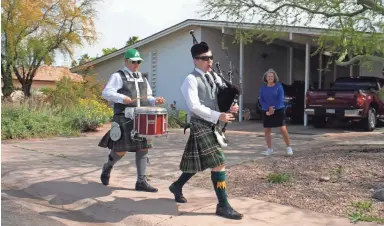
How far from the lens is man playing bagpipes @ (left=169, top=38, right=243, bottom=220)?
499 cm

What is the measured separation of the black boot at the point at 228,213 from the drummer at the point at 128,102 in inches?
57.4

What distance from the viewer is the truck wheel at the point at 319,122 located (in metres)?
15.8

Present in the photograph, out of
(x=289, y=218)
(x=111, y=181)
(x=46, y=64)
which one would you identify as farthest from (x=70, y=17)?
(x=289, y=218)

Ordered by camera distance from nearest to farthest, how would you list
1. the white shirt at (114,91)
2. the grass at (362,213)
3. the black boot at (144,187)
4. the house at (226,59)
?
the grass at (362,213) → the white shirt at (114,91) → the black boot at (144,187) → the house at (226,59)

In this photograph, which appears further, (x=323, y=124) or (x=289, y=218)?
(x=323, y=124)

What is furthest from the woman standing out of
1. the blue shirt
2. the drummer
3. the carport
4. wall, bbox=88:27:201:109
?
wall, bbox=88:27:201:109

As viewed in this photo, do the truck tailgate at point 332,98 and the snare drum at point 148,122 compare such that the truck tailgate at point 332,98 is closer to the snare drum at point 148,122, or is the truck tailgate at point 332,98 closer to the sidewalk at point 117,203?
the sidewalk at point 117,203

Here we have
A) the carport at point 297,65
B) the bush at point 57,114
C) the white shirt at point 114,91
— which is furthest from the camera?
the carport at point 297,65

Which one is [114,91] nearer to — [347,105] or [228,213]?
[228,213]

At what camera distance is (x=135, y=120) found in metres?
5.70

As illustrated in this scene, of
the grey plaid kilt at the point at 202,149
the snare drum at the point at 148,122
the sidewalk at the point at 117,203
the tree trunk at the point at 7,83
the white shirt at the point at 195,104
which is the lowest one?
the sidewalk at the point at 117,203

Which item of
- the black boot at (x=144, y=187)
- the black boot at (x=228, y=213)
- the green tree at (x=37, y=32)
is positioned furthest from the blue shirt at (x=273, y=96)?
the green tree at (x=37, y=32)

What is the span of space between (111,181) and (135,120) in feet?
5.46

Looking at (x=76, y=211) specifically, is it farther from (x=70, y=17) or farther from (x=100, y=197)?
(x=70, y=17)
